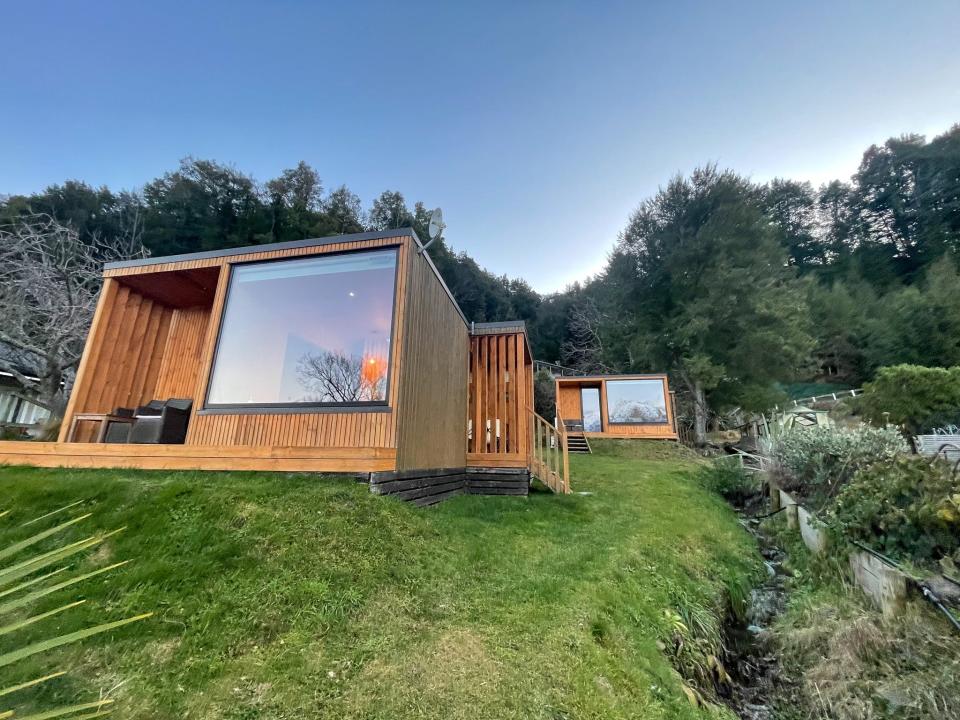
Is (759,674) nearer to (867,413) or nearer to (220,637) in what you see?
(220,637)

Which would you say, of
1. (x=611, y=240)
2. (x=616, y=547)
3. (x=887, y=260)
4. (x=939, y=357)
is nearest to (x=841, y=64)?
(x=611, y=240)

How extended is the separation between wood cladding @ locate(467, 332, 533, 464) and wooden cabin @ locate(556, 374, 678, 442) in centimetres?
796

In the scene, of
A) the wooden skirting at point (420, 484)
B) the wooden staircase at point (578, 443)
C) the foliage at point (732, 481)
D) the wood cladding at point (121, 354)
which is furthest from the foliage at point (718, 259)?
the wooden skirting at point (420, 484)

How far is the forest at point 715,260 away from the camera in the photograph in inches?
656

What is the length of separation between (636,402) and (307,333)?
1290 cm

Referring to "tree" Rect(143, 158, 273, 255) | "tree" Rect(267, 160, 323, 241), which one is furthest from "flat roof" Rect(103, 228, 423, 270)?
"tree" Rect(143, 158, 273, 255)

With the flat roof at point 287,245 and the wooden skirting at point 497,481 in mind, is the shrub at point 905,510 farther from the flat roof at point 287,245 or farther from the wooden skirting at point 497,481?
the flat roof at point 287,245

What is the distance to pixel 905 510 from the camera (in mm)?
3527

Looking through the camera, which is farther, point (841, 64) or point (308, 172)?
point (308, 172)

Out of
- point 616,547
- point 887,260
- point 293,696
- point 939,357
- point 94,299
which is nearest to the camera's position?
point 293,696

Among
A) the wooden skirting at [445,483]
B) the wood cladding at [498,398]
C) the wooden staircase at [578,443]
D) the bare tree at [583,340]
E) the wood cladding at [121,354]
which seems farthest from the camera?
the bare tree at [583,340]

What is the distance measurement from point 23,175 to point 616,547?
23992 mm

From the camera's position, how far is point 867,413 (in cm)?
1152

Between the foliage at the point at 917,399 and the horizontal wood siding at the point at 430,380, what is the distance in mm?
11614
